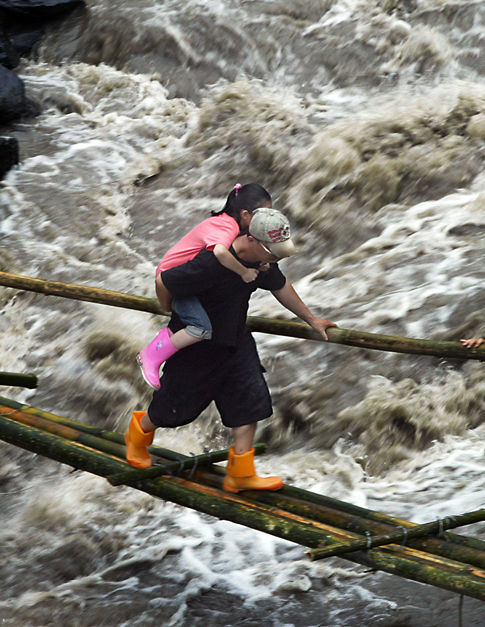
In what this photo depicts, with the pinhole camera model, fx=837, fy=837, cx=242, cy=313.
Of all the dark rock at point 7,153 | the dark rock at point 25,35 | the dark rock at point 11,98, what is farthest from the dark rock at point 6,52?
the dark rock at point 7,153

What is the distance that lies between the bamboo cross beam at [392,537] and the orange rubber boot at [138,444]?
87 centimetres

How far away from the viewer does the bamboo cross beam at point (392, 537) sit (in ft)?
7.85

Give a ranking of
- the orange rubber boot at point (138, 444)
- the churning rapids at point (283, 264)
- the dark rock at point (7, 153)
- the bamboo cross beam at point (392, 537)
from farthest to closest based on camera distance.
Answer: the dark rock at point (7, 153)
the churning rapids at point (283, 264)
the orange rubber boot at point (138, 444)
the bamboo cross beam at point (392, 537)

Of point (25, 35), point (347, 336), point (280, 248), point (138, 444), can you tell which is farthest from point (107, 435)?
point (25, 35)

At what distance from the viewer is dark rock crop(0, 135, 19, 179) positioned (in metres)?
8.43

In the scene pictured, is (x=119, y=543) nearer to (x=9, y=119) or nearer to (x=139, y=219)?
(x=139, y=219)

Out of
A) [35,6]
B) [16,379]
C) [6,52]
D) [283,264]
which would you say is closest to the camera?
[16,379]

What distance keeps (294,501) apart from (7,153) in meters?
6.45

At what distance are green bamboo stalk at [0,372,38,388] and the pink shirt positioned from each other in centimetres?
140

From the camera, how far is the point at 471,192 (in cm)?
660

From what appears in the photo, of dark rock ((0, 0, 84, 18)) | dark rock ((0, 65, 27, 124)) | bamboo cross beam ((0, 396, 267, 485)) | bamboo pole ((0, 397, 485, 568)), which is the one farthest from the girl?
dark rock ((0, 0, 84, 18))

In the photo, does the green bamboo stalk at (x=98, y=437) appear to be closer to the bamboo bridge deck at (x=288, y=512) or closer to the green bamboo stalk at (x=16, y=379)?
the bamboo bridge deck at (x=288, y=512)

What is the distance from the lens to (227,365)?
295cm

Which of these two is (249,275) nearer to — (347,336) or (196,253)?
(196,253)
